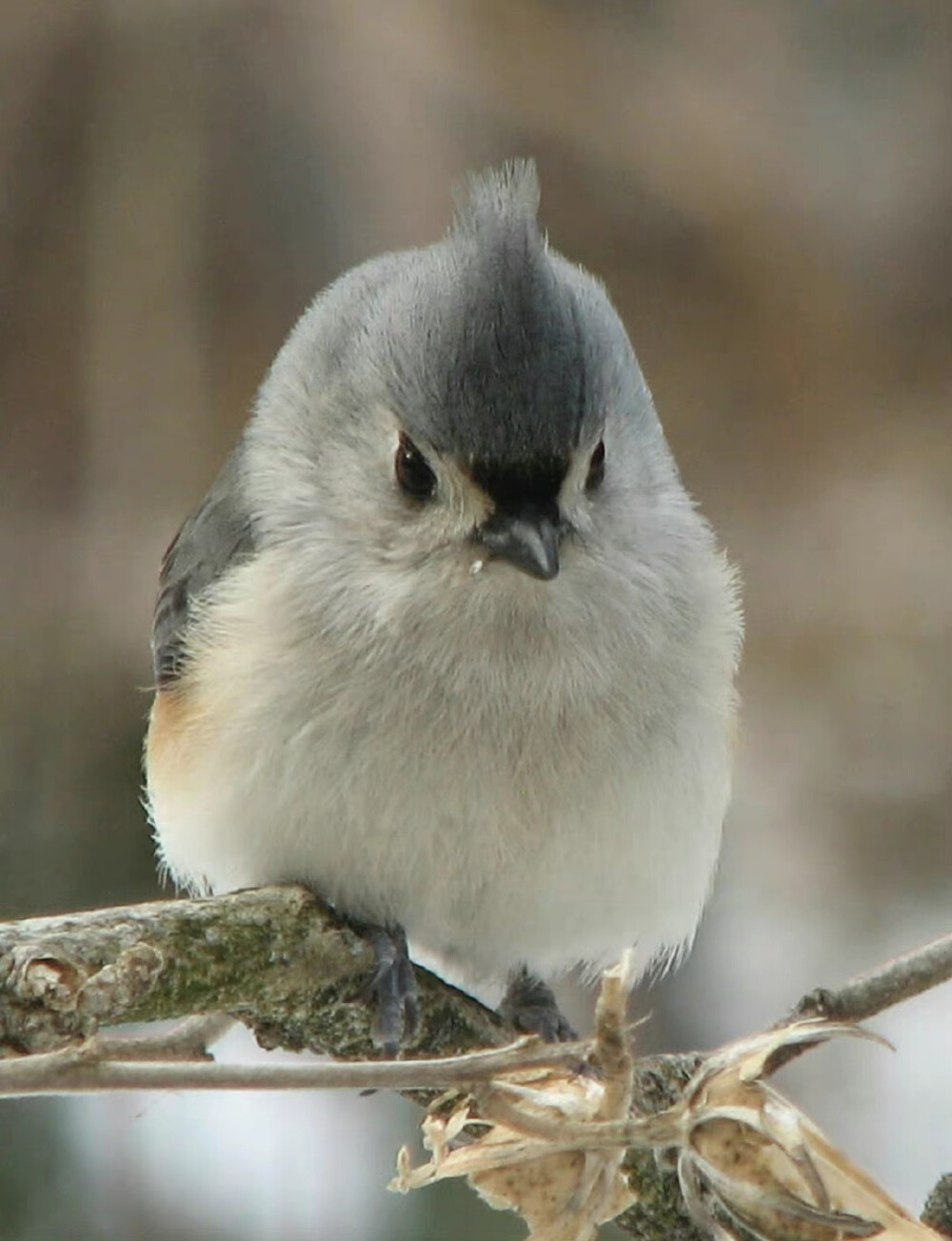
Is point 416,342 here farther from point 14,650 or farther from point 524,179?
point 14,650

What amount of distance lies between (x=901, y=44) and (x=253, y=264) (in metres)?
0.97

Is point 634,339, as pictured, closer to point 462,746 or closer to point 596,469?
point 596,469

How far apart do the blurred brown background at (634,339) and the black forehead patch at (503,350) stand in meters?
0.94

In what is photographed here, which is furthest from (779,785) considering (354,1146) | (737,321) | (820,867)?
(354,1146)

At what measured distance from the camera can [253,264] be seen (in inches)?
83.9

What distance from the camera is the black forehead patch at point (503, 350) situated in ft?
3.69

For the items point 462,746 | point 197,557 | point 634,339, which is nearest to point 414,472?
point 462,746

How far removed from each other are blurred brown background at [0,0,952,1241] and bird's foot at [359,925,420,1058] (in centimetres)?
70

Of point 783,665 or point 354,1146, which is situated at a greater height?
point 783,665

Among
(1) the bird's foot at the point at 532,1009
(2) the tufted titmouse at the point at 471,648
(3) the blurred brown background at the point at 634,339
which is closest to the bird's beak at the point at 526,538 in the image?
(2) the tufted titmouse at the point at 471,648

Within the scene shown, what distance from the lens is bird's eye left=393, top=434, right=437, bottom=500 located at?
118 cm

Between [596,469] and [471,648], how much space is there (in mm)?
156

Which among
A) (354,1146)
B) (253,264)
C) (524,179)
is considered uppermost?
(524,179)

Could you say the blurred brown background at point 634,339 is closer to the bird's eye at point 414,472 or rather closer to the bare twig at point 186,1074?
the bird's eye at point 414,472
